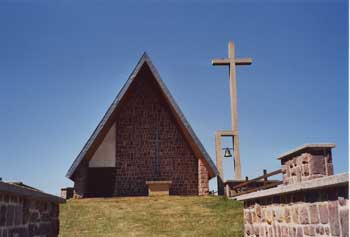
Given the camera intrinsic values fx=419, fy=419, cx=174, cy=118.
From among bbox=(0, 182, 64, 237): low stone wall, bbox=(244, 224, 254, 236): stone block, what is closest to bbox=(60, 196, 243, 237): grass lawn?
bbox=(244, 224, 254, 236): stone block

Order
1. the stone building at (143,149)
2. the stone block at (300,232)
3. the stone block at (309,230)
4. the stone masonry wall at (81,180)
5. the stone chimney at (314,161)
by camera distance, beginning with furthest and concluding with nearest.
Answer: the stone building at (143,149)
the stone masonry wall at (81,180)
the stone chimney at (314,161)
the stone block at (300,232)
the stone block at (309,230)

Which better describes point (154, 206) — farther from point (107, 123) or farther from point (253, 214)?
point (253, 214)

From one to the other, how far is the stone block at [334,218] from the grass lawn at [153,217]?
245 inches

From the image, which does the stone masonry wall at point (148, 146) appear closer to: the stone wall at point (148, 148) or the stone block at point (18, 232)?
the stone wall at point (148, 148)

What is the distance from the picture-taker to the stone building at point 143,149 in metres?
18.3

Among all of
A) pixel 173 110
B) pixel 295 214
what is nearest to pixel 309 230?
pixel 295 214

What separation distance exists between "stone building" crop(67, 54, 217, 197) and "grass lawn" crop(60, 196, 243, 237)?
129 inches

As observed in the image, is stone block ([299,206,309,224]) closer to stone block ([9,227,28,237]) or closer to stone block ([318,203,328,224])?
stone block ([318,203,328,224])

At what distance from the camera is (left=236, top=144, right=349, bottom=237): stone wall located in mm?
4367

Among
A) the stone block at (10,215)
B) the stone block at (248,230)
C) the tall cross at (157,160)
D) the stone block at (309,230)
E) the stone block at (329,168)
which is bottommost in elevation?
the stone block at (248,230)

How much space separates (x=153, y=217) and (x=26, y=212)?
7229 mm

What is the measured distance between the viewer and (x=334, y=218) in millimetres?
4469

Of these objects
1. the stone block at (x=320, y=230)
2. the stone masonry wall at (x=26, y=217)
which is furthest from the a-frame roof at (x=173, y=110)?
the stone block at (x=320, y=230)

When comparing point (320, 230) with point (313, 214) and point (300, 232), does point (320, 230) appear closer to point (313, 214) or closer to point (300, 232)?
point (313, 214)
